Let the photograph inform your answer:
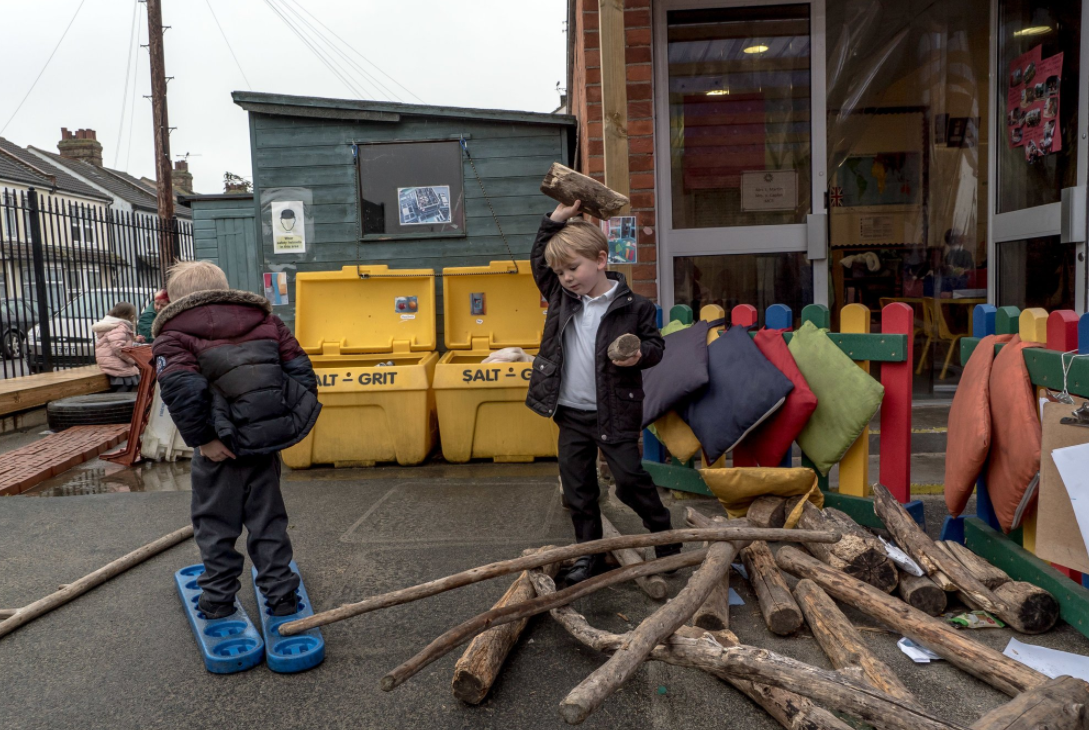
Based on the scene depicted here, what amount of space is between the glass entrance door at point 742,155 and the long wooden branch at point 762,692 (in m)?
3.28

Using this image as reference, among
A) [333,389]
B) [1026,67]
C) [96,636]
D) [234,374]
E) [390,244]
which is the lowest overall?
[96,636]

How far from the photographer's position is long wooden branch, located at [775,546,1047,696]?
2451 millimetres

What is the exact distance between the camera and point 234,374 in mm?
3082

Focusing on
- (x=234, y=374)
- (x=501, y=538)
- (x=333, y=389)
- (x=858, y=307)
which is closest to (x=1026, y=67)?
(x=858, y=307)

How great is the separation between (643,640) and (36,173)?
35.9 m

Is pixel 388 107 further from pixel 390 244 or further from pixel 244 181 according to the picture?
pixel 244 181

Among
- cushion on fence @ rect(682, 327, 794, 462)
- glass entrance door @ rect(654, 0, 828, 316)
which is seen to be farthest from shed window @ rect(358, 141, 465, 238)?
cushion on fence @ rect(682, 327, 794, 462)

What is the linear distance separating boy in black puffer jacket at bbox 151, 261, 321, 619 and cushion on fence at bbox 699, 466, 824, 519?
1863 millimetres

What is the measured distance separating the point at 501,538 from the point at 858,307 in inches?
82.8

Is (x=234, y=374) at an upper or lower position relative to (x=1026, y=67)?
lower

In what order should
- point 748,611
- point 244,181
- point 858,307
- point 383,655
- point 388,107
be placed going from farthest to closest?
1. point 244,181
2. point 388,107
3. point 858,307
4. point 748,611
5. point 383,655

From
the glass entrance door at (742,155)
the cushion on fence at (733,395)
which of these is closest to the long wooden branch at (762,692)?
the cushion on fence at (733,395)

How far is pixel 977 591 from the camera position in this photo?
9.88ft

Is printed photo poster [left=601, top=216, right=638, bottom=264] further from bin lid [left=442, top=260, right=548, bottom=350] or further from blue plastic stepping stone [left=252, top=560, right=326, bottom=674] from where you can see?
blue plastic stepping stone [left=252, top=560, right=326, bottom=674]
